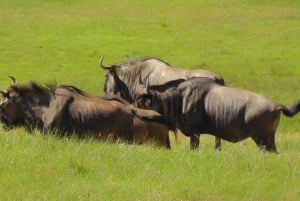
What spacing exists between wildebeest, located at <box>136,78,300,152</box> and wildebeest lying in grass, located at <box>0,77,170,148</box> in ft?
4.86

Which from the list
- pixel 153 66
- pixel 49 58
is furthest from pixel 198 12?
pixel 153 66

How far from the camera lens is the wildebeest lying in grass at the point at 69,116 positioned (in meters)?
13.5

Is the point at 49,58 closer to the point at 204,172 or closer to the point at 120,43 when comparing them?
the point at 120,43

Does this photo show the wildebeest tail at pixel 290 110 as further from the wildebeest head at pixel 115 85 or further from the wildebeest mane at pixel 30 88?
the wildebeest head at pixel 115 85

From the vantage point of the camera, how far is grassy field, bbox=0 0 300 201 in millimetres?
9547

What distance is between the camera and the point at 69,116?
13.6 meters

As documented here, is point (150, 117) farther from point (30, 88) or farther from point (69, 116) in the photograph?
point (30, 88)

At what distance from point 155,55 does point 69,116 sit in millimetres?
21521

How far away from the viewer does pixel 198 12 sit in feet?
152

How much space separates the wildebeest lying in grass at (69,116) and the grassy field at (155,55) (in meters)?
0.45

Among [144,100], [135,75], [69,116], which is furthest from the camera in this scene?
[135,75]

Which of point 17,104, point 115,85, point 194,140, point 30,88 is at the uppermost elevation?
point 30,88

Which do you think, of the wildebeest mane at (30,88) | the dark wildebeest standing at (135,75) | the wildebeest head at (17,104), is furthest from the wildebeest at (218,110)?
the dark wildebeest standing at (135,75)

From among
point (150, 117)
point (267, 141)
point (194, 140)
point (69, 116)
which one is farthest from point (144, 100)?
point (267, 141)
